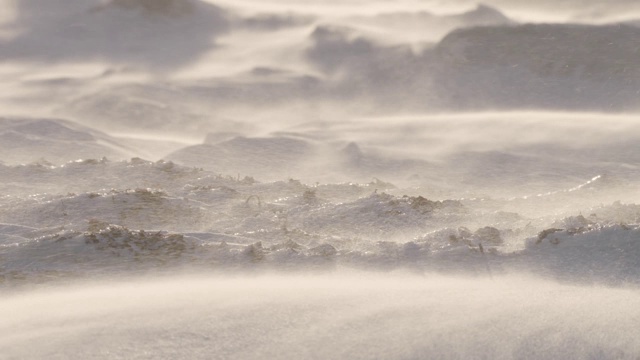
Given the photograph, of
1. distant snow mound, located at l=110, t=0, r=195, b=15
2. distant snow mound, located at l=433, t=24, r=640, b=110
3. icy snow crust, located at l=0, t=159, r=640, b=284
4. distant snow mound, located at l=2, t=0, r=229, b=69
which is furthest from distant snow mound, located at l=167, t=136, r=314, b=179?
distant snow mound, located at l=110, t=0, r=195, b=15

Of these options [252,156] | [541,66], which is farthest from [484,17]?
[252,156]

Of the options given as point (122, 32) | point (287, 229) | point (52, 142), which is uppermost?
point (122, 32)

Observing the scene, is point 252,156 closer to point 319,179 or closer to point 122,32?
point 319,179

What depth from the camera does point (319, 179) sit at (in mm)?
2848

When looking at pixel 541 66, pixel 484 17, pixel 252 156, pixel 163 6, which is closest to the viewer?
pixel 252 156

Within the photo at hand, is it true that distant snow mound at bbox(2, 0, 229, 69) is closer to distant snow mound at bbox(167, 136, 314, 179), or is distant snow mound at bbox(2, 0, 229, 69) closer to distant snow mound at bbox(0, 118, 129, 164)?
distant snow mound at bbox(0, 118, 129, 164)

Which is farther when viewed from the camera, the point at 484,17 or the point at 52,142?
the point at 484,17

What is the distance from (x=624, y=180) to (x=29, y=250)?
171 cm

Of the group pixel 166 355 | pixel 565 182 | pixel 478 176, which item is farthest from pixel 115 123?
pixel 166 355

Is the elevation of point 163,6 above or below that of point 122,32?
above

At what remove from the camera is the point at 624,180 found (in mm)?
2684

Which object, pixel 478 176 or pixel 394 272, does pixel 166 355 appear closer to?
pixel 394 272

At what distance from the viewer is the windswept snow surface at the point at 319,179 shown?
5.52ft

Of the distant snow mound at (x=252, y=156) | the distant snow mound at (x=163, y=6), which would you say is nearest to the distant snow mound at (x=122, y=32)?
the distant snow mound at (x=163, y=6)
